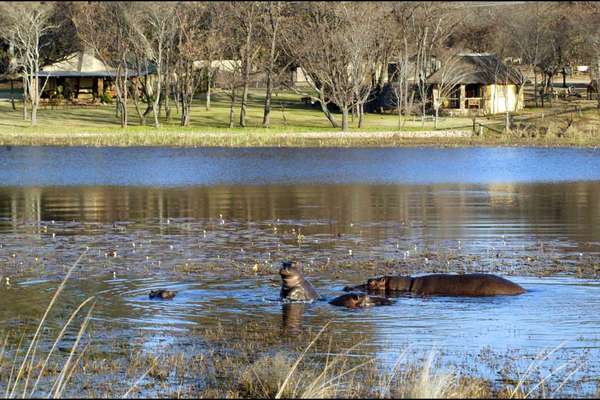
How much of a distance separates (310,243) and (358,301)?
8.52m

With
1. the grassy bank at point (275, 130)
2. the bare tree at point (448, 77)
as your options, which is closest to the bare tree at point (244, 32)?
the grassy bank at point (275, 130)

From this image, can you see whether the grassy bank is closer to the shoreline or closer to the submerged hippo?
the shoreline

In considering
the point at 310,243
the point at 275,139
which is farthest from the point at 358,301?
the point at 275,139

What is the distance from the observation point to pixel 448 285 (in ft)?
64.0

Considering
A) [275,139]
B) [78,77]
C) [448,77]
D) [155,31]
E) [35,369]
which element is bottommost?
[35,369]

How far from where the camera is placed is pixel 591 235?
92.6 feet

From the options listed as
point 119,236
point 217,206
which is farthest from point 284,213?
point 119,236

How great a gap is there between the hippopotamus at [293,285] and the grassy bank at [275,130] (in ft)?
156

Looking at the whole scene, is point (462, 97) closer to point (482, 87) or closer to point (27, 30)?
point (482, 87)

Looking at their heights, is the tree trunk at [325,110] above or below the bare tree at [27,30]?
below

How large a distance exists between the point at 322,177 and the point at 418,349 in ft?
108

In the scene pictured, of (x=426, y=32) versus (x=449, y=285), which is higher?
(x=426, y=32)

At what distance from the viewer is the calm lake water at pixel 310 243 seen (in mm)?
17125

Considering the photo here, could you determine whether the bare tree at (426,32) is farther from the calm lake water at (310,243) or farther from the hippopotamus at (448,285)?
the hippopotamus at (448,285)
